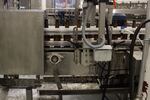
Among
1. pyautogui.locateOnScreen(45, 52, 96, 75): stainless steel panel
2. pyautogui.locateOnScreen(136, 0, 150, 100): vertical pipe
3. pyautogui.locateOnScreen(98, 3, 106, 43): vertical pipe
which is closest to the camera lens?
pyautogui.locateOnScreen(98, 3, 106, 43): vertical pipe

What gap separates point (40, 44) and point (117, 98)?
1.32 m

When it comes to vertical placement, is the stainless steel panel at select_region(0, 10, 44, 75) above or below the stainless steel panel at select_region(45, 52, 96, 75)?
above

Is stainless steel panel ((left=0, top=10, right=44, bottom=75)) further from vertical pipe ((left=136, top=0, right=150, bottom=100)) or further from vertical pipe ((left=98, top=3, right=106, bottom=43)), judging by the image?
vertical pipe ((left=136, top=0, right=150, bottom=100))

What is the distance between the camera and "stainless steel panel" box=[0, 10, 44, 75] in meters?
1.57

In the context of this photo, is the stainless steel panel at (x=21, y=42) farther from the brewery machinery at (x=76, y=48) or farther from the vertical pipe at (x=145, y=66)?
the vertical pipe at (x=145, y=66)

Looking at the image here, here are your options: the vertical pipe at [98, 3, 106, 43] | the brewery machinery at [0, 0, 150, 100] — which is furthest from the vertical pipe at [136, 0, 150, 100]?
the vertical pipe at [98, 3, 106, 43]

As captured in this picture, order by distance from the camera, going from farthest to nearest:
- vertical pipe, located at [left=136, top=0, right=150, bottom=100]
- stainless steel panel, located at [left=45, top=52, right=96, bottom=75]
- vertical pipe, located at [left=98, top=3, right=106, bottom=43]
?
stainless steel panel, located at [left=45, top=52, right=96, bottom=75]
vertical pipe, located at [left=136, top=0, right=150, bottom=100]
vertical pipe, located at [left=98, top=3, right=106, bottom=43]

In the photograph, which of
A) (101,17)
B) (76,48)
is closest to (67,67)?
(76,48)

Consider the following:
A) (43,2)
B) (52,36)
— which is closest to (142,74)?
(52,36)

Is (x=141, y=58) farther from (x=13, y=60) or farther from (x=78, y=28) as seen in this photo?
(x=13, y=60)

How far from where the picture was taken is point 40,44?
1612mm

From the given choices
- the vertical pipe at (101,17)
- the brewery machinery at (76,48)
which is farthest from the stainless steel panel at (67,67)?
the vertical pipe at (101,17)

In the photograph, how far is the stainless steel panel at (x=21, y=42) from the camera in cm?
157

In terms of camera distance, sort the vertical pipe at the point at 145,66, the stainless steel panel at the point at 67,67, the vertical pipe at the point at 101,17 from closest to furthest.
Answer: the vertical pipe at the point at 101,17, the vertical pipe at the point at 145,66, the stainless steel panel at the point at 67,67
